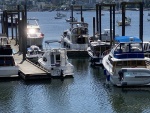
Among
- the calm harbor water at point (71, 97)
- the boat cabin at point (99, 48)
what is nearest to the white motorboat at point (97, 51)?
the boat cabin at point (99, 48)

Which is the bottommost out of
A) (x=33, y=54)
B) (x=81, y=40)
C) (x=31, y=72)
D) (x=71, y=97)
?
(x=71, y=97)

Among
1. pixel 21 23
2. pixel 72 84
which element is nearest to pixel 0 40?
pixel 21 23

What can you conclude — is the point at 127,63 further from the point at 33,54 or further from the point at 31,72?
the point at 33,54

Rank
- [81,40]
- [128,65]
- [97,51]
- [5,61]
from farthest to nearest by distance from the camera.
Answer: [81,40], [97,51], [5,61], [128,65]

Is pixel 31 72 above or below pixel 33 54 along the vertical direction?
below

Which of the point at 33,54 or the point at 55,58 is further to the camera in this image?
the point at 33,54

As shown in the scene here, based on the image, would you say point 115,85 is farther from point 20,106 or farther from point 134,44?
point 20,106

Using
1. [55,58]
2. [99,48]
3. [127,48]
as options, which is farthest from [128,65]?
[99,48]

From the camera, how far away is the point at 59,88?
4212cm

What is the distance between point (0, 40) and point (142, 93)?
2019 centimetres

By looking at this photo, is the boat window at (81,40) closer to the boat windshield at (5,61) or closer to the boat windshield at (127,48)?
the boat windshield at (5,61)

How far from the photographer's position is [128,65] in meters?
41.3

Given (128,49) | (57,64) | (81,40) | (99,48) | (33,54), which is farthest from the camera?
(81,40)

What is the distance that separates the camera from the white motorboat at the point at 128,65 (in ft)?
131
